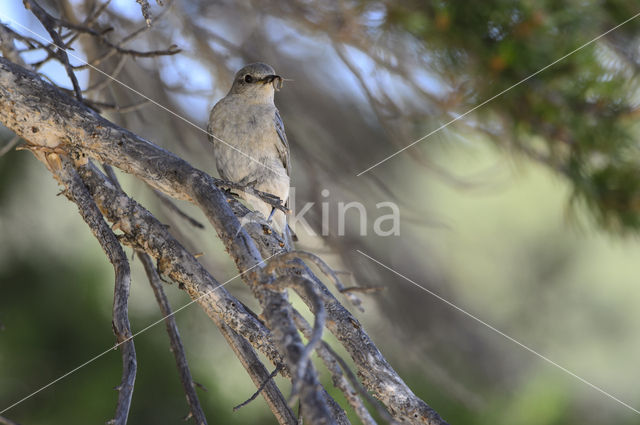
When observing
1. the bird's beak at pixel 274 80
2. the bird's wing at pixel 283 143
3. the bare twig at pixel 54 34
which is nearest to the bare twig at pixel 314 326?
the bare twig at pixel 54 34

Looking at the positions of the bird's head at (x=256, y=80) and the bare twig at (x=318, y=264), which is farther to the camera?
the bird's head at (x=256, y=80)

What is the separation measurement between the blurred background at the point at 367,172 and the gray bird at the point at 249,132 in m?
0.20

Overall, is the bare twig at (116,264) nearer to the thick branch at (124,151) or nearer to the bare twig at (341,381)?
the thick branch at (124,151)

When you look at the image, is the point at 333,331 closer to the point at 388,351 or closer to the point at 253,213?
the point at 253,213

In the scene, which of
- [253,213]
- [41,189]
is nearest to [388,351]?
[253,213]

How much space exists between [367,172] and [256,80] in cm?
76

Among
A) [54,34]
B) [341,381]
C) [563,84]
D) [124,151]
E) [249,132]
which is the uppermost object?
[54,34]

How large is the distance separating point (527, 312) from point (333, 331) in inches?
155

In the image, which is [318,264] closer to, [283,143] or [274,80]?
[274,80]

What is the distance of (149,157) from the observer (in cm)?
164

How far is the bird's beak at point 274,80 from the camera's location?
2.92 m

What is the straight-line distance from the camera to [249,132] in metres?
3.21

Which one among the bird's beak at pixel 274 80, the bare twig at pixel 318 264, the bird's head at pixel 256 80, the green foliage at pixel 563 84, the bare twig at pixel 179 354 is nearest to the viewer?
the bare twig at pixel 318 264

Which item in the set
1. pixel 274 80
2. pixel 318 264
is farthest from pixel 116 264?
pixel 274 80
